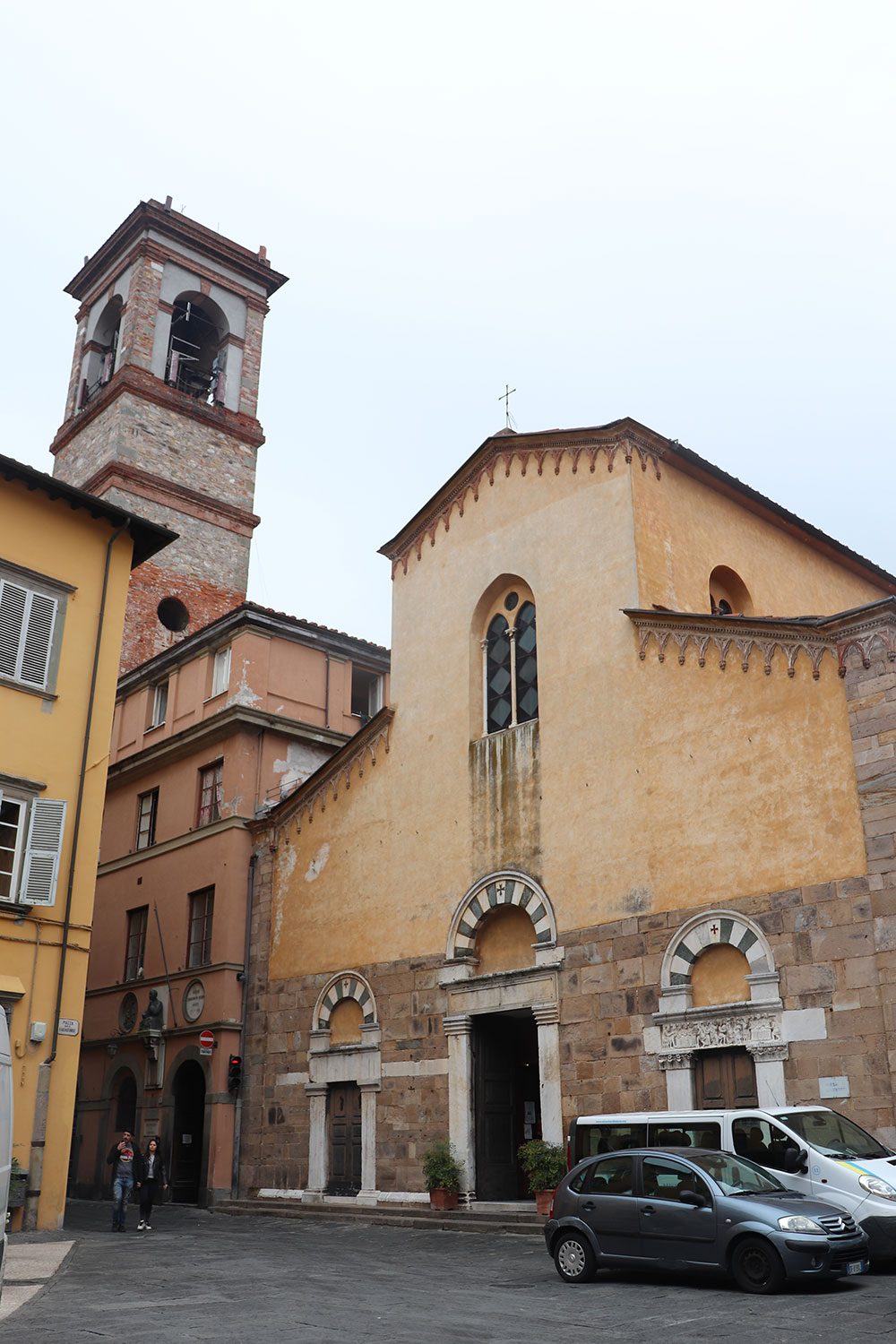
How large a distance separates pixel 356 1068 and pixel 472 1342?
1289cm

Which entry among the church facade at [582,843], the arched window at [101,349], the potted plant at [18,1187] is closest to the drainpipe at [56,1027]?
the potted plant at [18,1187]

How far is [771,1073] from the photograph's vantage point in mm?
15094

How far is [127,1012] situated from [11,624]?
11.1 m

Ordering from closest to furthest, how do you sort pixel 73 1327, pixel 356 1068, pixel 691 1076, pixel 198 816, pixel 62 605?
pixel 73 1327 → pixel 691 1076 → pixel 62 605 → pixel 356 1068 → pixel 198 816

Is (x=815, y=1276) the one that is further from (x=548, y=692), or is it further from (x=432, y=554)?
(x=432, y=554)

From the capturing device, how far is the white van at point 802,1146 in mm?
11516

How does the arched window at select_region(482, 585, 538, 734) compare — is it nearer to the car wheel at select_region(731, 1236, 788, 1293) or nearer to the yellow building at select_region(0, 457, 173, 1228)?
the yellow building at select_region(0, 457, 173, 1228)

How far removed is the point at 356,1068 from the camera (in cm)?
2089

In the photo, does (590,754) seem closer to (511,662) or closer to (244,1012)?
(511,662)

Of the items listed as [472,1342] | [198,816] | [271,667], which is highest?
[271,667]

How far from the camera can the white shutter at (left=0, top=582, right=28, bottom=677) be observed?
18203 mm

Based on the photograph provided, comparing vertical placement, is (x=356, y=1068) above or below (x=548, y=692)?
below

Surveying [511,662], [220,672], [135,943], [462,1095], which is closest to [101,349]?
[220,672]

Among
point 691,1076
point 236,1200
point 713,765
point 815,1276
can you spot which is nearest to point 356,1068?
point 236,1200
